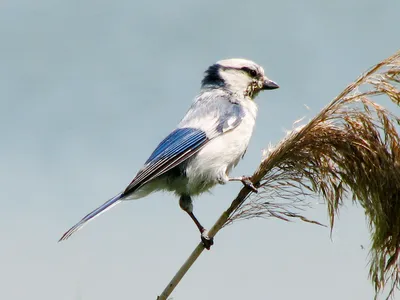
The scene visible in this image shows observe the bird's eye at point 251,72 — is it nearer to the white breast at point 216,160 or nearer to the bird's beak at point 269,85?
the bird's beak at point 269,85

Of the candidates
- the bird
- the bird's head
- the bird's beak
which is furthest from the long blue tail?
the bird's beak

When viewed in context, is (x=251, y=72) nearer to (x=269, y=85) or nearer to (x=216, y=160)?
(x=269, y=85)

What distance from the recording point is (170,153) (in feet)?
15.7

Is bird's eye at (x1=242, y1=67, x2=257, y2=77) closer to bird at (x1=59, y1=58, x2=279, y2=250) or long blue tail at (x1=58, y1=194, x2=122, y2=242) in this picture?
bird at (x1=59, y1=58, x2=279, y2=250)

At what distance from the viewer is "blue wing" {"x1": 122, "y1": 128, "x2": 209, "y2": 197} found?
4.68 meters

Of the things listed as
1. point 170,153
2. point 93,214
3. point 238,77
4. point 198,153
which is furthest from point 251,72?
point 93,214

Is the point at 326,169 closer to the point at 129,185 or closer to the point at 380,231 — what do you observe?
the point at 380,231

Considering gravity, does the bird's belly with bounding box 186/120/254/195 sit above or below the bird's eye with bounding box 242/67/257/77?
below

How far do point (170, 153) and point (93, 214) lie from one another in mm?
777

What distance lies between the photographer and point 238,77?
5809mm

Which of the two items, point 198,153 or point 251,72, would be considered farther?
point 251,72

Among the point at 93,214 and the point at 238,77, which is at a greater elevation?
the point at 238,77

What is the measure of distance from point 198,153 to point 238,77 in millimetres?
1195

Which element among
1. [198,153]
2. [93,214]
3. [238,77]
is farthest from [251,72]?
[93,214]
